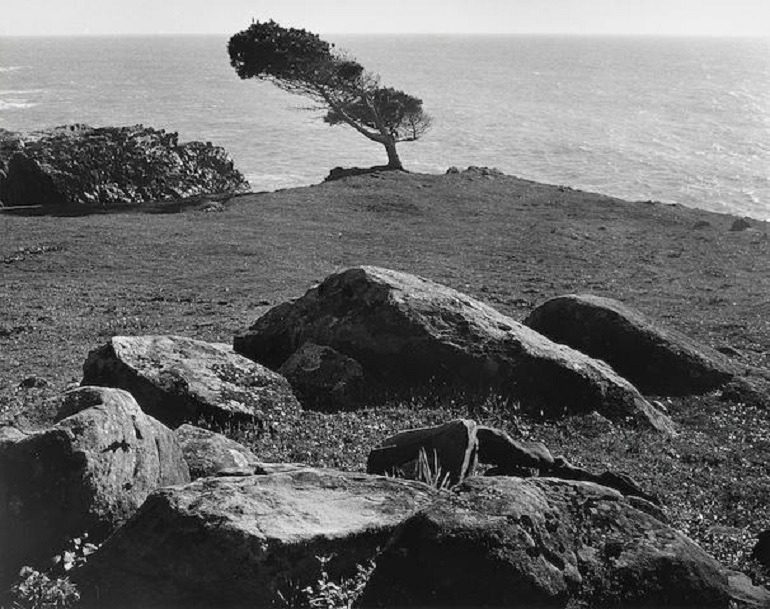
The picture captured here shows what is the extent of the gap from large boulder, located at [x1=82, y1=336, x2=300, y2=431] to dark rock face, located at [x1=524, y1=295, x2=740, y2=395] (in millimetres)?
7711

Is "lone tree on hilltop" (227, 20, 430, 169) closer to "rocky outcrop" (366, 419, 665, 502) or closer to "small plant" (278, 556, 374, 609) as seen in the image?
"rocky outcrop" (366, 419, 665, 502)

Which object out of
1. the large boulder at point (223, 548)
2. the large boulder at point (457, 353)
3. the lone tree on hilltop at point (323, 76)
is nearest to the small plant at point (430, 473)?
the large boulder at point (223, 548)

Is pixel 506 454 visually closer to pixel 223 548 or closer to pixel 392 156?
pixel 223 548

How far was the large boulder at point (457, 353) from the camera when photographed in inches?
686

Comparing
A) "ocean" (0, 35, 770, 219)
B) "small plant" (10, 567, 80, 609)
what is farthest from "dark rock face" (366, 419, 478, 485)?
"ocean" (0, 35, 770, 219)

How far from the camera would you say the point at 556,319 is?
21359 millimetres

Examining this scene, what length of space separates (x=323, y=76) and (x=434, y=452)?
54390mm

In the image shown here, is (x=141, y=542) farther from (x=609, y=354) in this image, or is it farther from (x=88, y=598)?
(x=609, y=354)

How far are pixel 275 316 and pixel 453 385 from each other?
4613mm

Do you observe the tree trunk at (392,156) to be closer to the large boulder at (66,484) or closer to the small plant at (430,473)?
the small plant at (430,473)

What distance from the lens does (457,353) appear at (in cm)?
1752

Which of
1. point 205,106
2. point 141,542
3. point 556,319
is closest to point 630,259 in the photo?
point 556,319

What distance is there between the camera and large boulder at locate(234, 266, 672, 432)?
57.2 ft

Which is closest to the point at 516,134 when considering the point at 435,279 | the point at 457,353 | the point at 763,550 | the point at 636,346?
the point at 435,279
